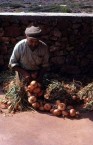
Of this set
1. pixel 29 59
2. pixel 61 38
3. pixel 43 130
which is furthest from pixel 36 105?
pixel 61 38

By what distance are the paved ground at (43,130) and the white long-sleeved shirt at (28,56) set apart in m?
0.83

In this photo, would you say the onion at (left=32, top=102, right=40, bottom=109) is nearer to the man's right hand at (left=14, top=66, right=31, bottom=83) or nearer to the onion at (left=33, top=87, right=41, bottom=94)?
the onion at (left=33, top=87, right=41, bottom=94)

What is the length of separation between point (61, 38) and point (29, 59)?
1.41m

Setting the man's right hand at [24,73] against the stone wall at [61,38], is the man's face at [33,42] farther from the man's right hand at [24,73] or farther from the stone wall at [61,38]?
the stone wall at [61,38]

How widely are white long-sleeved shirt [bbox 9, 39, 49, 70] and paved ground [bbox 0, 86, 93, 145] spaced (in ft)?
2.74

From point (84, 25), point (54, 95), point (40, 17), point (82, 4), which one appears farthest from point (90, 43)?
point (82, 4)

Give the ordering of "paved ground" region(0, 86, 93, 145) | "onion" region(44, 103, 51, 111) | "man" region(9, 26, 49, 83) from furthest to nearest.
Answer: "man" region(9, 26, 49, 83), "onion" region(44, 103, 51, 111), "paved ground" region(0, 86, 93, 145)

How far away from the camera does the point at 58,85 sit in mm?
6879

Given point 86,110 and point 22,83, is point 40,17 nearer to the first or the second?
point 22,83

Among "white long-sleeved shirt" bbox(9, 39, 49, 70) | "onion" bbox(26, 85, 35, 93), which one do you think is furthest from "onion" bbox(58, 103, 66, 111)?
"white long-sleeved shirt" bbox(9, 39, 49, 70)

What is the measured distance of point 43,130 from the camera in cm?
577

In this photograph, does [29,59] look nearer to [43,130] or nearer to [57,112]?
[57,112]

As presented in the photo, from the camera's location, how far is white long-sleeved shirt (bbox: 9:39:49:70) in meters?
6.48

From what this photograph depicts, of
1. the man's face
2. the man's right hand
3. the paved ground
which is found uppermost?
the man's face
